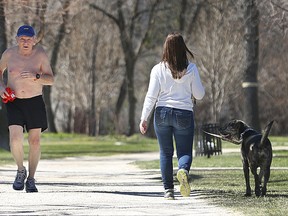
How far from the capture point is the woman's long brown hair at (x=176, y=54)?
12531mm

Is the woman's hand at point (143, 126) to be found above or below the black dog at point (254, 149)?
above

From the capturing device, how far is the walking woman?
12.6 metres

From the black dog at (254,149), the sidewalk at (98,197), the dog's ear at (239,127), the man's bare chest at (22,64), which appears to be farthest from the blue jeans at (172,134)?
the man's bare chest at (22,64)

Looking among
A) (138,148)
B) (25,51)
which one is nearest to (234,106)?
(138,148)

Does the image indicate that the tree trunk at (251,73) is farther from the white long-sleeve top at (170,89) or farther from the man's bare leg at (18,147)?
the white long-sleeve top at (170,89)

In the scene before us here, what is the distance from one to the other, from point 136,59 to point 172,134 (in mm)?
36821

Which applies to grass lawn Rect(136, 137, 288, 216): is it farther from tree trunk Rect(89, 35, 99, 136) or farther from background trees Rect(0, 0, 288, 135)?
tree trunk Rect(89, 35, 99, 136)

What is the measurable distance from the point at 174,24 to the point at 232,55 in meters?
3.04

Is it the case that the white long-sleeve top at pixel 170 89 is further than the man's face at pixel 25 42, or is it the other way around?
the man's face at pixel 25 42

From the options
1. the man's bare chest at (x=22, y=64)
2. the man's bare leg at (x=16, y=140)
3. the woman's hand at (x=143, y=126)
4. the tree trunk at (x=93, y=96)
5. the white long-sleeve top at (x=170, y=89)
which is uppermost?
the man's bare chest at (x=22, y=64)

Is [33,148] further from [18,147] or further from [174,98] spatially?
[174,98]

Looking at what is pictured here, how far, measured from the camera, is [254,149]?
42.9 ft

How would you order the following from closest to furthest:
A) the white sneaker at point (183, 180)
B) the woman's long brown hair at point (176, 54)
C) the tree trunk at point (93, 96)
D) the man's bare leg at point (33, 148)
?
the white sneaker at point (183, 180), the woman's long brown hair at point (176, 54), the man's bare leg at point (33, 148), the tree trunk at point (93, 96)

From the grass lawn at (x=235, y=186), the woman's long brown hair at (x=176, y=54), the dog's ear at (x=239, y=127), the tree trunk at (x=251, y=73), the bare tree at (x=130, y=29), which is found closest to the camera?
the grass lawn at (x=235, y=186)
